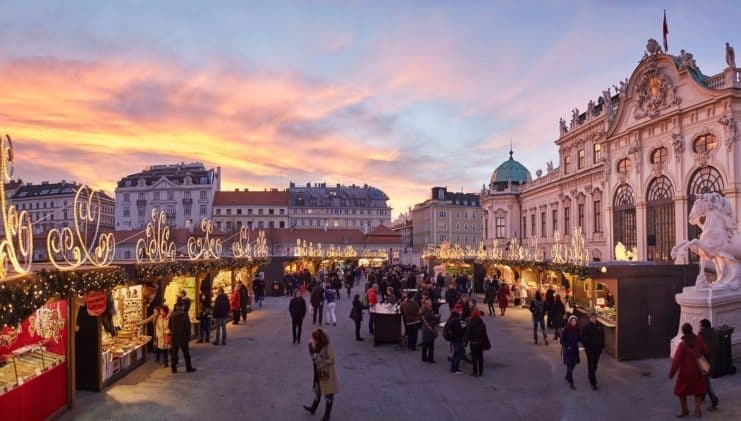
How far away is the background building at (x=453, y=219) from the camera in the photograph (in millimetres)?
106750

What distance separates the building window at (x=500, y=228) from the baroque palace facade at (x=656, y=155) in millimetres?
15051

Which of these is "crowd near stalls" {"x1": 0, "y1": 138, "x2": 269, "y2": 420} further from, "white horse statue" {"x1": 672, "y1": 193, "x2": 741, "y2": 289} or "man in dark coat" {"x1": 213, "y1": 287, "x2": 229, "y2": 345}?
"white horse statue" {"x1": 672, "y1": 193, "x2": 741, "y2": 289}

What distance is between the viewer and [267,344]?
17.8 m

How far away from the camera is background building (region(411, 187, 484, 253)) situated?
107 m

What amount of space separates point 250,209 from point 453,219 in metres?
36.5

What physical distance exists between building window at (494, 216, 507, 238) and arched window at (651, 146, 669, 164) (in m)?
29.1

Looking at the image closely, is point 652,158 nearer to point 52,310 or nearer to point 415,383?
point 415,383

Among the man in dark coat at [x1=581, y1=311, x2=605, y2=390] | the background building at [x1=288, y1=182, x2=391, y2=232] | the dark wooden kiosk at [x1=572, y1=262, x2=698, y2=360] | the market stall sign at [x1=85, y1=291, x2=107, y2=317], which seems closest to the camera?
the market stall sign at [x1=85, y1=291, x2=107, y2=317]

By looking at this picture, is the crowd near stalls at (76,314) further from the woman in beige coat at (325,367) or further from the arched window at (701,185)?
the arched window at (701,185)

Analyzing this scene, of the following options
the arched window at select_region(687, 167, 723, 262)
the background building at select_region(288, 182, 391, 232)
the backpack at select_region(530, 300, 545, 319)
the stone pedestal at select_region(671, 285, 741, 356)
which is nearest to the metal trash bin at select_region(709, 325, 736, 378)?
the stone pedestal at select_region(671, 285, 741, 356)

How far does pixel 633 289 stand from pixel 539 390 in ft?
15.7

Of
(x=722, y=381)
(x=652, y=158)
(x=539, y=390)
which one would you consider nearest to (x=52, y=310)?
(x=539, y=390)

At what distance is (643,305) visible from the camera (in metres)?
15.4

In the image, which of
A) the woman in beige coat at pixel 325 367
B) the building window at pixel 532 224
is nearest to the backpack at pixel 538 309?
the woman in beige coat at pixel 325 367
